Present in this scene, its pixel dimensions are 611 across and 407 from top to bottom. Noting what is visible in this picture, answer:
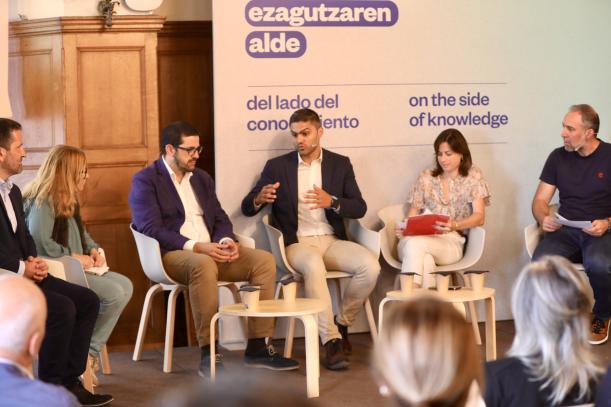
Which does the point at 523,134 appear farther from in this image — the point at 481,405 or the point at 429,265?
the point at 481,405

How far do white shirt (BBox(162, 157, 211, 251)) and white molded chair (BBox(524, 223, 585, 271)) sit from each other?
7.05ft

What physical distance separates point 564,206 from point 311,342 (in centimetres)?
236

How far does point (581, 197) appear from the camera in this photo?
6449 mm

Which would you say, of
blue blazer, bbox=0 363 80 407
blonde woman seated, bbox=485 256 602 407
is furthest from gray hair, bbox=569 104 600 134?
blue blazer, bbox=0 363 80 407

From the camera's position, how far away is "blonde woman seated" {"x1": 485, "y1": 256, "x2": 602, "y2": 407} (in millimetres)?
2426

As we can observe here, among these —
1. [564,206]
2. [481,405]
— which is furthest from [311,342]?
[481,405]

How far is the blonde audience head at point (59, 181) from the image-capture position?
530cm

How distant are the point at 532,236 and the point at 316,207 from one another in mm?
1547

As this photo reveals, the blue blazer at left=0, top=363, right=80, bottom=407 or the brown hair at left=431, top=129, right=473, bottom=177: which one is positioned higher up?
the brown hair at left=431, top=129, right=473, bottom=177

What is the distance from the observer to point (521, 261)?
7039mm

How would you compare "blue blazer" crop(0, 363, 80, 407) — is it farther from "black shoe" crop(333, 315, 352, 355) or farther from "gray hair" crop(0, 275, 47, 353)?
"black shoe" crop(333, 315, 352, 355)

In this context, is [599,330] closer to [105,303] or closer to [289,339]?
[289,339]

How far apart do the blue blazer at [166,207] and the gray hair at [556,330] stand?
3.46 meters

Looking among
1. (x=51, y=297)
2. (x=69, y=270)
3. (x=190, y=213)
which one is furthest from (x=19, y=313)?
(x=190, y=213)
